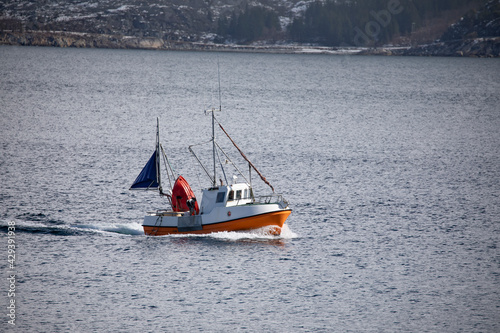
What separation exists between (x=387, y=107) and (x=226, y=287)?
12066cm

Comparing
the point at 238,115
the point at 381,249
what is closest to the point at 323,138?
the point at 238,115

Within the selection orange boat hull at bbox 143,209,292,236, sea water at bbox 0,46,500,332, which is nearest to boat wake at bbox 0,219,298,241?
sea water at bbox 0,46,500,332

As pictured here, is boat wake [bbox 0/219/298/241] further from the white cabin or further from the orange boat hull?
the white cabin

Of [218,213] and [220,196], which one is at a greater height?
[220,196]

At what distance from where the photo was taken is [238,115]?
132250mm

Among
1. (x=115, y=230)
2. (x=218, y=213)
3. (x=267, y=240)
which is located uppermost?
(x=218, y=213)

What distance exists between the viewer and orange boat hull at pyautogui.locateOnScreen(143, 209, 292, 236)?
52.9 m

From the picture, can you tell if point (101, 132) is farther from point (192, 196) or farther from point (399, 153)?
point (192, 196)

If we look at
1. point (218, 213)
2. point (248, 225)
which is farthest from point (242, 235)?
point (218, 213)

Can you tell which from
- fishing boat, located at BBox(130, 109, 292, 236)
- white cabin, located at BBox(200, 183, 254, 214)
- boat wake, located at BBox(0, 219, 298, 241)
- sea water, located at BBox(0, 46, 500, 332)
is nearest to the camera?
sea water, located at BBox(0, 46, 500, 332)

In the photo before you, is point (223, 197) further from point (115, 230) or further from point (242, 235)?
point (115, 230)

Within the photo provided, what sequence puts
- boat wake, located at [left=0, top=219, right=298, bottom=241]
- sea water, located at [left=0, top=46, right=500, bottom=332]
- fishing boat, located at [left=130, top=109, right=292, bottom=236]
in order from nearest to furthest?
1. sea water, located at [left=0, top=46, right=500, bottom=332]
2. fishing boat, located at [left=130, top=109, right=292, bottom=236]
3. boat wake, located at [left=0, top=219, right=298, bottom=241]

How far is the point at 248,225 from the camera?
5319 cm

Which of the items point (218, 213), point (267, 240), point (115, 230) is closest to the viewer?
point (218, 213)
